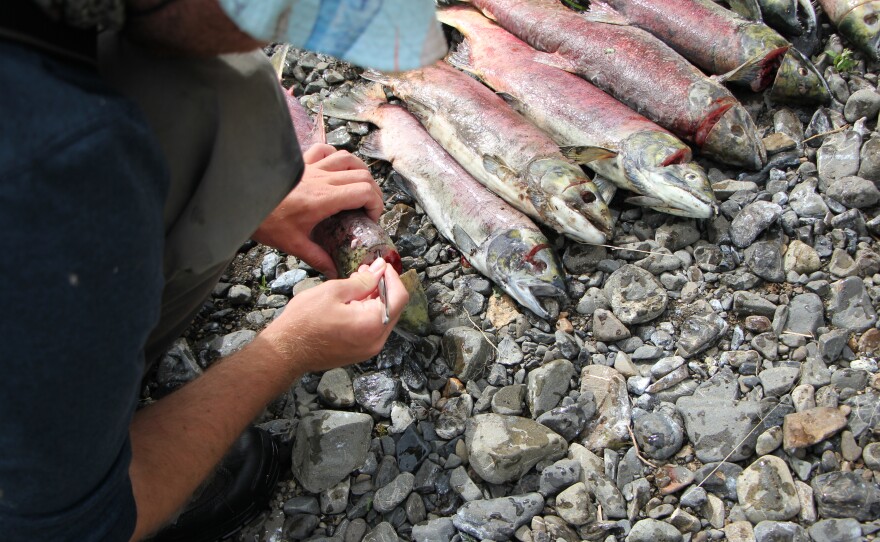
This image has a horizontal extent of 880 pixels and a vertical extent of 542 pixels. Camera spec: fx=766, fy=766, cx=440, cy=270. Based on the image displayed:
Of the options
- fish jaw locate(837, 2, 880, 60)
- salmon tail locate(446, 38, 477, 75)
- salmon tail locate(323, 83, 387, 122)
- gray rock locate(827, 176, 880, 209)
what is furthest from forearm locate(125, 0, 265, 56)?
fish jaw locate(837, 2, 880, 60)

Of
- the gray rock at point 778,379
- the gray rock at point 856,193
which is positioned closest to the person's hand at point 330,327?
the gray rock at point 778,379

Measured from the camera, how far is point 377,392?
10.1 ft

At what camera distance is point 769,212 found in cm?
349

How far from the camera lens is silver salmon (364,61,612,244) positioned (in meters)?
3.57

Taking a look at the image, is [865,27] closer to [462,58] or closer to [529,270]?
[462,58]

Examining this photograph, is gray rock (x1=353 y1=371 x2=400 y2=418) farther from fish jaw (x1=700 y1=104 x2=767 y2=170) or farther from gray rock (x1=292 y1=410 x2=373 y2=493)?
fish jaw (x1=700 y1=104 x2=767 y2=170)

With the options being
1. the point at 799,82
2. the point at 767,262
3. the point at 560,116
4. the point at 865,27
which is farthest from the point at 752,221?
the point at 865,27

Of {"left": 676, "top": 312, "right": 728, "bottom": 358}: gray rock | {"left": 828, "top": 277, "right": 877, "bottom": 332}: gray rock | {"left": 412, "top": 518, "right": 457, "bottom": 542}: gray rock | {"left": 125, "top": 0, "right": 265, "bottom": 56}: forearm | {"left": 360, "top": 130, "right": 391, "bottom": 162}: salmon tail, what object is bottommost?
{"left": 412, "top": 518, "right": 457, "bottom": 542}: gray rock

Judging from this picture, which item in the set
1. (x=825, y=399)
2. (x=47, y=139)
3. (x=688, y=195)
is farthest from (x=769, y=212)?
(x=47, y=139)

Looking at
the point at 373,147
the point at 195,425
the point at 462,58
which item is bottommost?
the point at 373,147

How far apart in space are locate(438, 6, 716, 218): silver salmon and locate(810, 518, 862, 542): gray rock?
4.97 ft

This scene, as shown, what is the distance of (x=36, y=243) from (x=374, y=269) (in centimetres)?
162

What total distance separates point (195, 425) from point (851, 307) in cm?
260

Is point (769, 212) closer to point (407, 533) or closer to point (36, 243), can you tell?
point (407, 533)
